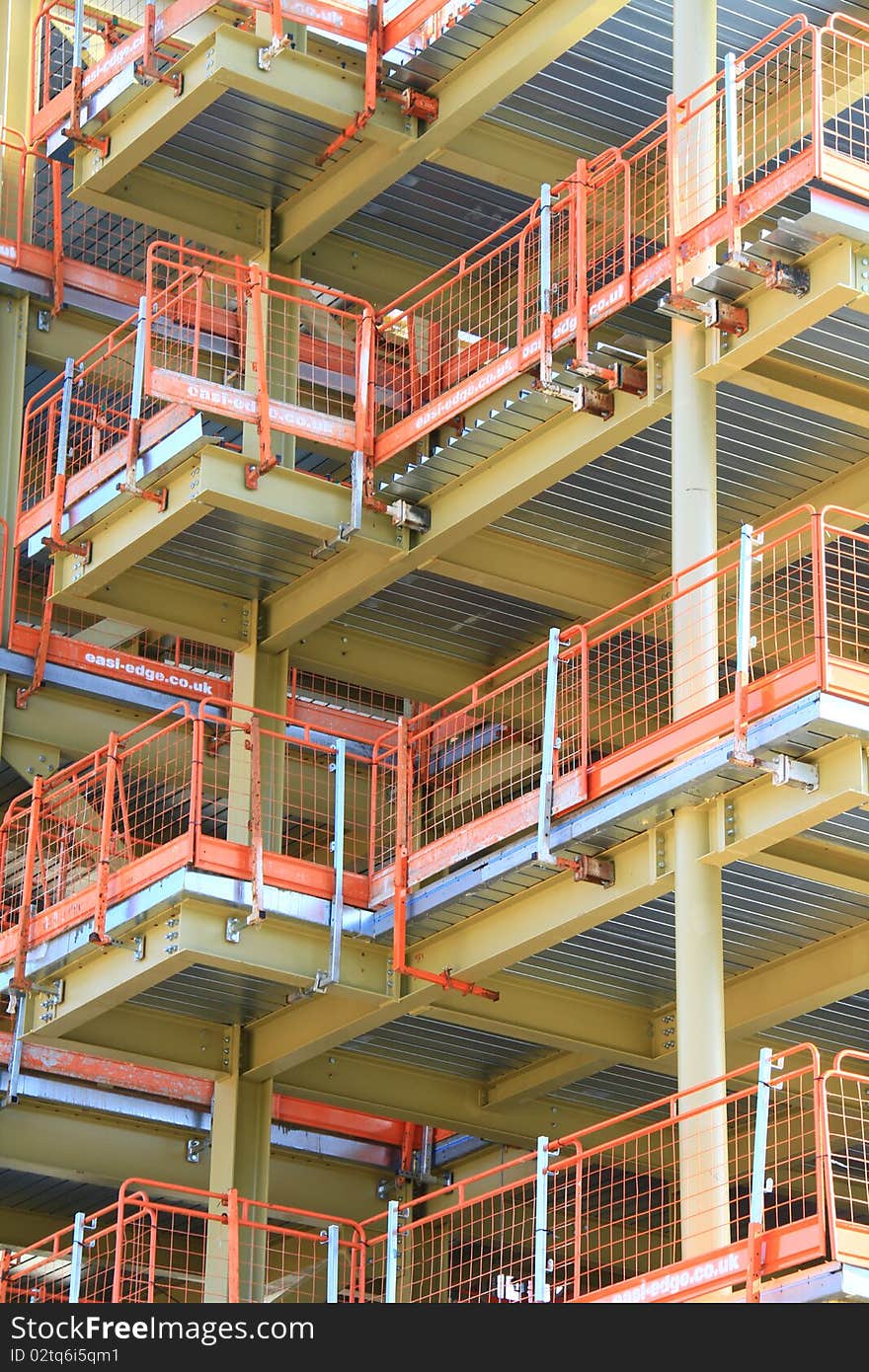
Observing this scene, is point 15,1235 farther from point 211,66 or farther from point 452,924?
point 211,66

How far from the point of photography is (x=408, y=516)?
19.3 meters

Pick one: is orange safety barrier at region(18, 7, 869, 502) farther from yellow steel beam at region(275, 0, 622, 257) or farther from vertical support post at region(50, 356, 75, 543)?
yellow steel beam at region(275, 0, 622, 257)

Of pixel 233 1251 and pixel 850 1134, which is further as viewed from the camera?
pixel 850 1134

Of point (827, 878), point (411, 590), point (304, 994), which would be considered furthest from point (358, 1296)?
point (411, 590)

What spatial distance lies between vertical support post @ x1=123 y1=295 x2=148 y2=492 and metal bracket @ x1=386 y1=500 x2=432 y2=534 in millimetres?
1816

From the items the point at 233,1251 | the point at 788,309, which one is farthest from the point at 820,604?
the point at 233,1251

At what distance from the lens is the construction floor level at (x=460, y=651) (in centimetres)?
1623

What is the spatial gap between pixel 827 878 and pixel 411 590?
520 cm

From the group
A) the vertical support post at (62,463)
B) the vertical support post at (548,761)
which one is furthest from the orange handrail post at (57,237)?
the vertical support post at (548,761)

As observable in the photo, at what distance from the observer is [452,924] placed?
1798 cm

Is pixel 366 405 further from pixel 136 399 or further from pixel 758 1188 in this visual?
pixel 758 1188

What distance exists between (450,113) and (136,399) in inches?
121

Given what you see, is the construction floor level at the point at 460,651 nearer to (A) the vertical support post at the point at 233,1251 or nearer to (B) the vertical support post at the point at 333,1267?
(A) the vertical support post at the point at 233,1251

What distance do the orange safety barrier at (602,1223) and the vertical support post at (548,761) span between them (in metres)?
1.63
